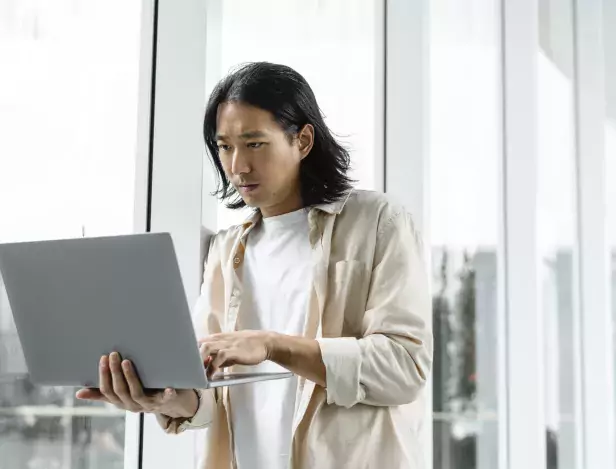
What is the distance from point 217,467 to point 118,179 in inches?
26.6

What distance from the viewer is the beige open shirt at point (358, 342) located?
143 centimetres

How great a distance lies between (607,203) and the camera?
2502 mm

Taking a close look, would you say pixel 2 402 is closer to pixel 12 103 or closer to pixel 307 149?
pixel 12 103

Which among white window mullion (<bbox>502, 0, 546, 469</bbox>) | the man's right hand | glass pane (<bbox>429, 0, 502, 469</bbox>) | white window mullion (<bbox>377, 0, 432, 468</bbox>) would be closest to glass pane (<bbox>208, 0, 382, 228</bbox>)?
white window mullion (<bbox>377, 0, 432, 468</bbox>)

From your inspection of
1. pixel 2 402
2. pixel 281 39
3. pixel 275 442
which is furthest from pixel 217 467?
pixel 281 39

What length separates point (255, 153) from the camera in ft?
5.13

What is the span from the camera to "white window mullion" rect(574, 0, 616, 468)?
248cm

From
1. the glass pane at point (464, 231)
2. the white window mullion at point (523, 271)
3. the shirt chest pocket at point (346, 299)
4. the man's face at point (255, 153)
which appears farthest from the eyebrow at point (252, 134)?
the white window mullion at point (523, 271)

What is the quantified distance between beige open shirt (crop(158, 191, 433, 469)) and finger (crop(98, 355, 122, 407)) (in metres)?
0.24

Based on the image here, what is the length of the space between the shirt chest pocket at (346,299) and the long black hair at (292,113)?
0.15 meters

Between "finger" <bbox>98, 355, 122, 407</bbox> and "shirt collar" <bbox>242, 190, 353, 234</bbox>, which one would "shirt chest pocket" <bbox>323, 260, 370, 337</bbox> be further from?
"finger" <bbox>98, 355, 122, 407</bbox>

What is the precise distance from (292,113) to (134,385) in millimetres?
607

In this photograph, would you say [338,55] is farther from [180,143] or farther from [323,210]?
[323,210]

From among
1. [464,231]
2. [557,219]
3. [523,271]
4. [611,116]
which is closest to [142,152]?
A: [464,231]
